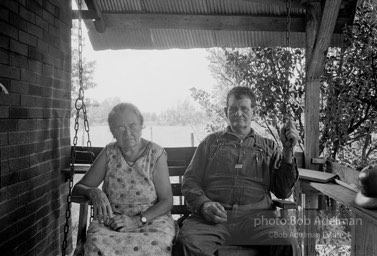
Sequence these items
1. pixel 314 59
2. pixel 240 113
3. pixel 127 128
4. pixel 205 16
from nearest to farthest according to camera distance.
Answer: pixel 127 128, pixel 240 113, pixel 314 59, pixel 205 16

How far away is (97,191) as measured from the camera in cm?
273

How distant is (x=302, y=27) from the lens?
4.25 meters

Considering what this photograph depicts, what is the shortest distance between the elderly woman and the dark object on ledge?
4.24ft

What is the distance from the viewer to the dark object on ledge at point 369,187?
248 cm

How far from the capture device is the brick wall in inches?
Result: 110

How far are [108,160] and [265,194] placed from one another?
4.08 ft

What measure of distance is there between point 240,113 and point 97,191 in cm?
123

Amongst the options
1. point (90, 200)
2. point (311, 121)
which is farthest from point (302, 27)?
point (90, 200)

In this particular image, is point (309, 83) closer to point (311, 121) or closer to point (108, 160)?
point (311, 121)

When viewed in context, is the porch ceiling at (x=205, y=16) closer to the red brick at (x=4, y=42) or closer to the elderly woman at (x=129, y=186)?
the red brick at (x=4, y=42)

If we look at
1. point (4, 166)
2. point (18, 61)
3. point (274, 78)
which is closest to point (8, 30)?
point (18, 61)

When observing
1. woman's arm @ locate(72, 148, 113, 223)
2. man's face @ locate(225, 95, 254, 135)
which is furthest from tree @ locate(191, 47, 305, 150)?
woman's arm @ locate(72, 148, 113, 223)

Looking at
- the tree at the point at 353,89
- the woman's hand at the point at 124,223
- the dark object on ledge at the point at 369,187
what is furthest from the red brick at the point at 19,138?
the tree at the point at 353,89

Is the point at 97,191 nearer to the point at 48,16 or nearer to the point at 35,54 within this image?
the point at 35,54
